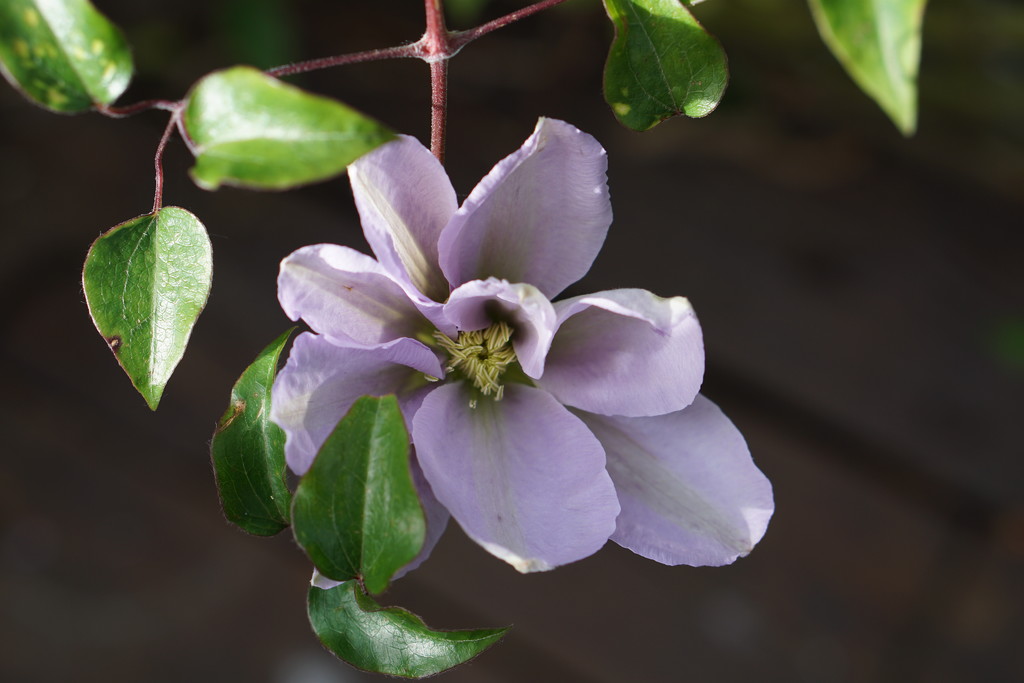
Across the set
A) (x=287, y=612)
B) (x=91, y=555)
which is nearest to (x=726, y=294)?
(x=287, y=612)

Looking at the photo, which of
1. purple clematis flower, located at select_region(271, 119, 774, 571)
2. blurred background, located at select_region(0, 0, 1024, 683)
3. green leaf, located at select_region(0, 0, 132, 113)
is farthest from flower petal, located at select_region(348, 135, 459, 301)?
blurred background, located at select_region(0, 0, 1024, 683)

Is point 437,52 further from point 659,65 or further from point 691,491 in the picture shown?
point 691,491

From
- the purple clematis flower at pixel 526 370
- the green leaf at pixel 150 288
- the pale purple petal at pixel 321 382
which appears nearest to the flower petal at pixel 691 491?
the purple clematis flower at pixel 526 370

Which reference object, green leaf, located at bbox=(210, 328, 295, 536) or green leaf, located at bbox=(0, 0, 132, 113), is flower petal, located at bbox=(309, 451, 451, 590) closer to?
green leaf, located at bbox=(210, 328, 295, 536)

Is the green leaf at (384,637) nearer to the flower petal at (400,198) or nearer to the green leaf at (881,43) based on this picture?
the flower petal at (400,198)

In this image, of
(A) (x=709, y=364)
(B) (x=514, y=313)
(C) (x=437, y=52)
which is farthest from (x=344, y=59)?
(A) (x=709, y=364)
